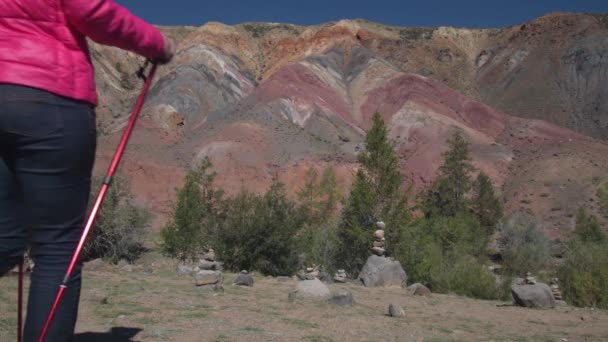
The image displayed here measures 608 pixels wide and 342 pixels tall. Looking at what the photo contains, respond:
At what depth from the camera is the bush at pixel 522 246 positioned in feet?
77.5

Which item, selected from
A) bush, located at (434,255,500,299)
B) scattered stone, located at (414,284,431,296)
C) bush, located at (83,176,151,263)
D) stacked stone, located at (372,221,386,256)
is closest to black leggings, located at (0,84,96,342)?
scattered stone, located at (414,284,431,296)

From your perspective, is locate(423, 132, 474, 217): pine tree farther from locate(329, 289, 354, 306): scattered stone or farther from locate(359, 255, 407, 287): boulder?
locate(329, 289, 354, 306): scattered stone

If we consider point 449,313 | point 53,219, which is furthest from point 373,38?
point 53,219

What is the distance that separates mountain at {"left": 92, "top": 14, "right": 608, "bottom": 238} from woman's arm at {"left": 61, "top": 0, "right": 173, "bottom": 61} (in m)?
30.0

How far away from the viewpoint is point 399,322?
688 cm

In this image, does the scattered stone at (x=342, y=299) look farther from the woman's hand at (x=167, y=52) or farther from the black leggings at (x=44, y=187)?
the black leggings at (x=44, y=187)

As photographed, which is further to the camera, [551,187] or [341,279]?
[551,187]

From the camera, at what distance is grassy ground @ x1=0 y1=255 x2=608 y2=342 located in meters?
5.04

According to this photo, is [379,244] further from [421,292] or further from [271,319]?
[271,319]

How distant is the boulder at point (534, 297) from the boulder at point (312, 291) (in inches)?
179

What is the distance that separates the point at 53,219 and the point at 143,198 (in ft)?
129

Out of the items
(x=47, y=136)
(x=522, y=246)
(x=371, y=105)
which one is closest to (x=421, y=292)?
(x=47, y=136)

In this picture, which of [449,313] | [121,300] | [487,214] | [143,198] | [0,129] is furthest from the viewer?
[143,198]

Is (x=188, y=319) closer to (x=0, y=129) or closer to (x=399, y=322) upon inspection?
(x=399, y=322)
